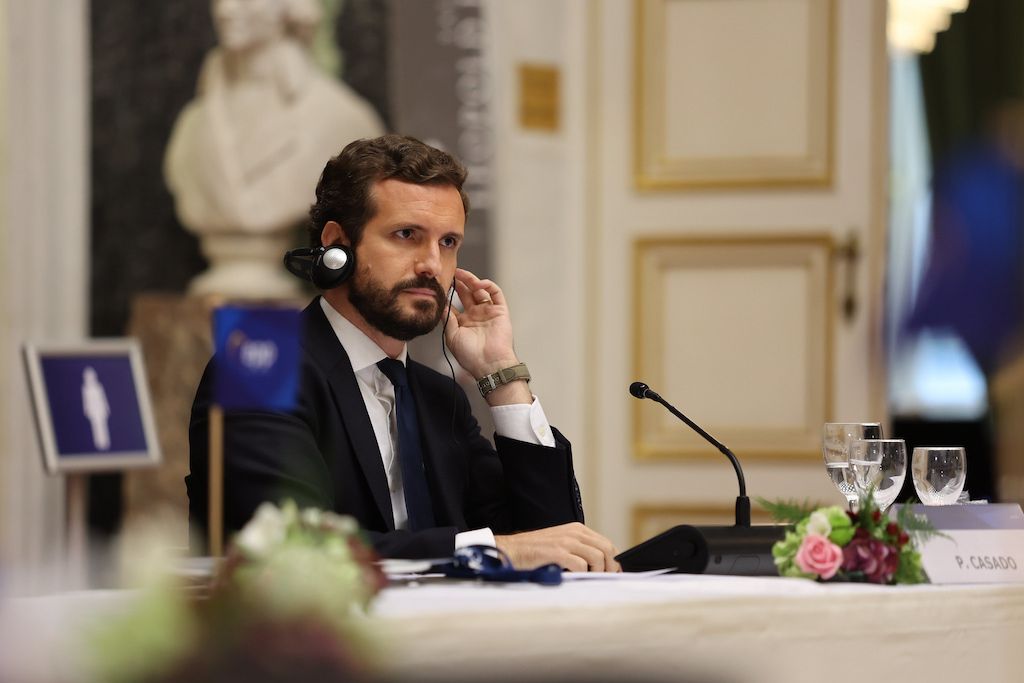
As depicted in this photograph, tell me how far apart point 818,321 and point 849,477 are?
2.62 meters

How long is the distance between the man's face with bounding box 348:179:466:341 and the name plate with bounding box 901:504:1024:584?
2.73ft

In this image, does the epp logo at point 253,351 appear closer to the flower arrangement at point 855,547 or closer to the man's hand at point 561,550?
the man's hand at point 561,550

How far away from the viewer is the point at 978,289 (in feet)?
15.4

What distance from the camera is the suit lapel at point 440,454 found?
7.02 feet

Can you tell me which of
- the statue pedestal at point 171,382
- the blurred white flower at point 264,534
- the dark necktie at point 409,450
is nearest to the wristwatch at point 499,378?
the dark necktie at point 409,450

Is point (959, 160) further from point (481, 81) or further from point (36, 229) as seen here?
point (36, 229)

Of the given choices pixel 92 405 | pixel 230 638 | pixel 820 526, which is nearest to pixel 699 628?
pixel 820 526

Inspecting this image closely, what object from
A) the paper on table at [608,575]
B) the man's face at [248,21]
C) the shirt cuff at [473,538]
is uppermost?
the man's face at [248,21]

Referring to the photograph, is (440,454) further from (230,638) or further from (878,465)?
(230,638)

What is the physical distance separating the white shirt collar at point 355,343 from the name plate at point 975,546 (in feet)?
2.86

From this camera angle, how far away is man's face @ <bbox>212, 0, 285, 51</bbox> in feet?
13.9

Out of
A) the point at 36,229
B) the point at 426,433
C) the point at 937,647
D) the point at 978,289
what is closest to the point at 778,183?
the point at 978,289

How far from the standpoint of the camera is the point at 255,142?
4.27 m

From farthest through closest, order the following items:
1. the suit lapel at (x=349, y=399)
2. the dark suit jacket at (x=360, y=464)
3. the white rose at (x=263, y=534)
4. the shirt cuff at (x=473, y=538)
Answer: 1. the suit lapel at (x=349, y=399)
2. the dark suit jacket at (x=360, y=464)
3. the shirt cuff at (x=473, y=538)
4. the white rose at (x=263, y=534)
